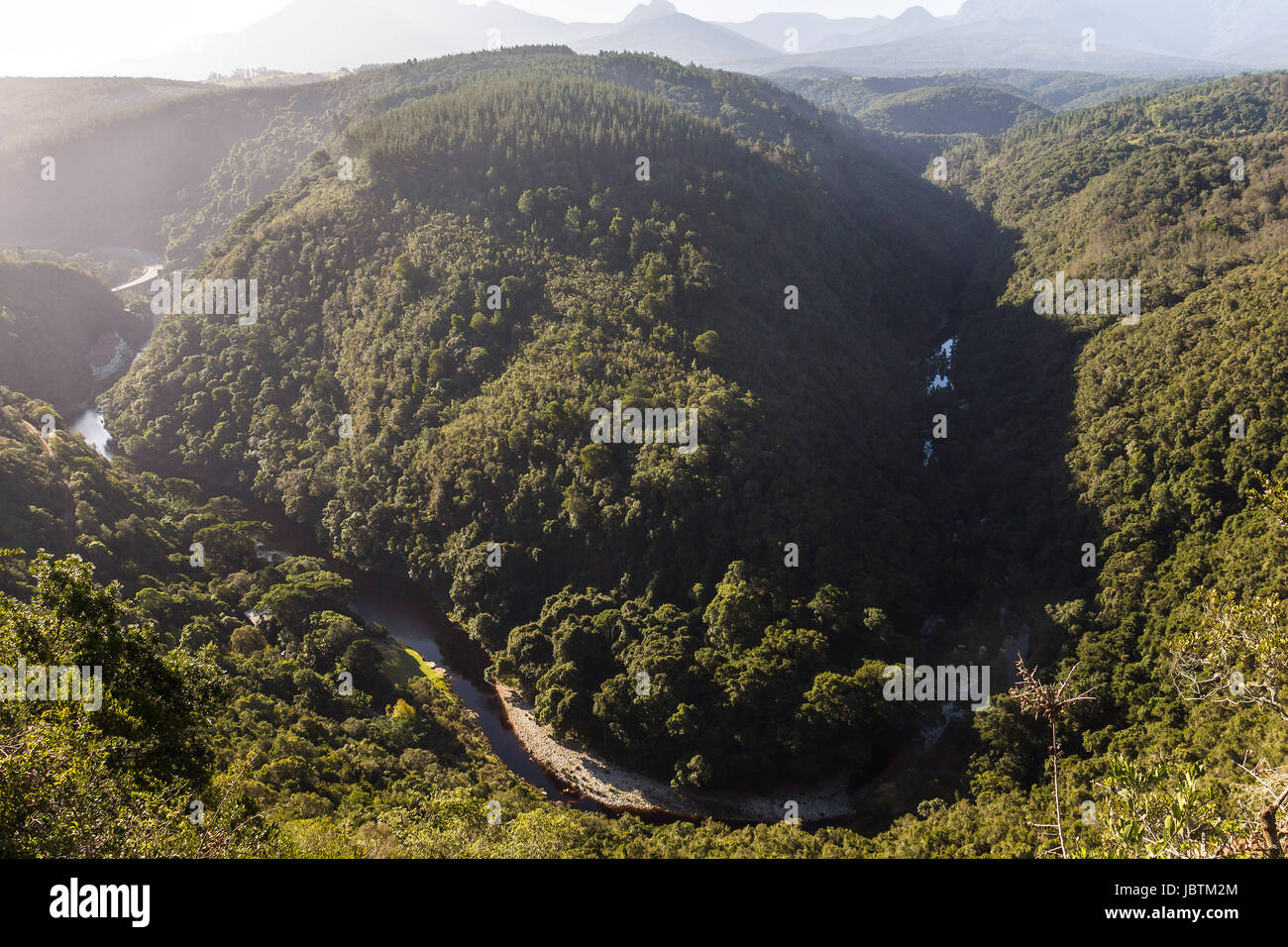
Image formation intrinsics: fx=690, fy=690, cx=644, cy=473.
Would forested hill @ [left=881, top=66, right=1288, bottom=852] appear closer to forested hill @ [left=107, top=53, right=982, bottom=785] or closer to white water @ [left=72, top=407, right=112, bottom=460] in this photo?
forested hill @ [left=107, top=53, right=982, bottom=785]

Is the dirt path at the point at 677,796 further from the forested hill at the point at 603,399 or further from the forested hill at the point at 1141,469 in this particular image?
the forested hill at the point at 1141,469

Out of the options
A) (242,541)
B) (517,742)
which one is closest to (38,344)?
(242,541)

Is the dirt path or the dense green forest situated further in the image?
the dirt path

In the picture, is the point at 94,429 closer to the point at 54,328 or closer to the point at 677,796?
the point at 54,328

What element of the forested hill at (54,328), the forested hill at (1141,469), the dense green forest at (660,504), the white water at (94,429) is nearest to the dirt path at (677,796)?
the dense green forest at (660,504)

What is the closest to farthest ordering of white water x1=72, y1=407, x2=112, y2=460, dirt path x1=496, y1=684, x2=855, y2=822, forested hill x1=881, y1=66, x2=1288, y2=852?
forested hill x1=881, y1=66, x2=1288, y2=852
dirt path x1=496, y1=684, x2=855, y2=822
white water x1=72, y1=407, x2=112, y2=460

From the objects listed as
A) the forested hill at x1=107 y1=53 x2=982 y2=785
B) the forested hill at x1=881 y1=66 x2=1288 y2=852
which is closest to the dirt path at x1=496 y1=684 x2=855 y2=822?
the forested hill at x1=107 y1=53 x2=982 y2=785

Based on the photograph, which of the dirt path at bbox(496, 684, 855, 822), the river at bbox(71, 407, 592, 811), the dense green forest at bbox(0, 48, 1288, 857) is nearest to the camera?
the dense green forest at bbox(0, 48, 1288, 857)

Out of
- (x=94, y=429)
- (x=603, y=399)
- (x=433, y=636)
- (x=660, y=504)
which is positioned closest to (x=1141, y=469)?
(x=660, y=504)
